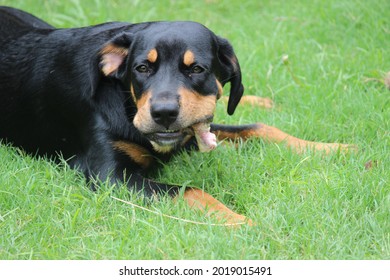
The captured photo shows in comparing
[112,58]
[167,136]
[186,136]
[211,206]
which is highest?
[112,58]

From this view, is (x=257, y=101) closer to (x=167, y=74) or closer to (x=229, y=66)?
(x=229, y=66)

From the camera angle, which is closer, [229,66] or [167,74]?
[167,74]

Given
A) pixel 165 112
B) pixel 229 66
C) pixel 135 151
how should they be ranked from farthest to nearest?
1. pixel 229 66
2. pixel 135 151
3. pixel 165 112

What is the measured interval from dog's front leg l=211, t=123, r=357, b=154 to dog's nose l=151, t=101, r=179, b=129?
1.22 m

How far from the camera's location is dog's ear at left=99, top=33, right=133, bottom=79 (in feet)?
15.5

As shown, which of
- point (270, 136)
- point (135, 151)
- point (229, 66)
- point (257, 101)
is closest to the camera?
point (135, 151)

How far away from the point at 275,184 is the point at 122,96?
1.22 m

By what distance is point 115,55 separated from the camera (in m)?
4.78

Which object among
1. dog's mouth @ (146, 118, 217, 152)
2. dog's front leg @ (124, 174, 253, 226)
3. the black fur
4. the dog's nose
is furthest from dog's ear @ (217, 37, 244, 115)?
dog's front leg @ (124, 174, 253, 226)

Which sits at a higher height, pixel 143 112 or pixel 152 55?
pixel 152 55

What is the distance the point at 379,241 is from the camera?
13.0ft

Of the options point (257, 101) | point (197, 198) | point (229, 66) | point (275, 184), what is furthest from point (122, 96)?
point (257, 101)

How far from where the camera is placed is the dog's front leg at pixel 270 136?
5.22 metres

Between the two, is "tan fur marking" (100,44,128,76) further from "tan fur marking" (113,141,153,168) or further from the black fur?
"tan fur marking" (113,141,153,168)
